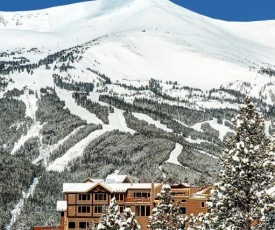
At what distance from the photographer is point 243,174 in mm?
42250

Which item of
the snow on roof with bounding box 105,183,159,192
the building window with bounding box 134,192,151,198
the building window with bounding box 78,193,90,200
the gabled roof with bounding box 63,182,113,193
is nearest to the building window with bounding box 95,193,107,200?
the gabled roof with bounding box 63,182,113,193

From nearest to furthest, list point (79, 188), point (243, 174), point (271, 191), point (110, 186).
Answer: point (243, 174) < point (271, 191) < point (110, 186) < point (79, 188)

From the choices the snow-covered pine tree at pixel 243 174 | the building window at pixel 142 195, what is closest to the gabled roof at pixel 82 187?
the building window at pixel 142 195

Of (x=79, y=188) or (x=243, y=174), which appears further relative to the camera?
(x=79, y=188)

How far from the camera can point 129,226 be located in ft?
191

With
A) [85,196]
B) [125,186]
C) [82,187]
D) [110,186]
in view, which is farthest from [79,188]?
[125,186]

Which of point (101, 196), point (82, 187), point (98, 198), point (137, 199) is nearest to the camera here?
point (137, 199)

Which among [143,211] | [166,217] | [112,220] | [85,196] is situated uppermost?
[112,220]

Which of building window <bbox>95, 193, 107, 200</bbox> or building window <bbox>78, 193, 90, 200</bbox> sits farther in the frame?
building window <bbox>78, 193, 90, 200</bbox>

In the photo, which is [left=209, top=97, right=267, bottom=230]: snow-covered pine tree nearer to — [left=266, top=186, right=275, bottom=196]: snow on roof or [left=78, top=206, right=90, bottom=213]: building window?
[left=266, top=186, right=275, bottom=196]: snow on roof

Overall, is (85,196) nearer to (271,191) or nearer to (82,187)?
(82,187)

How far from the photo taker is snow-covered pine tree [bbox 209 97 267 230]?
4244cm

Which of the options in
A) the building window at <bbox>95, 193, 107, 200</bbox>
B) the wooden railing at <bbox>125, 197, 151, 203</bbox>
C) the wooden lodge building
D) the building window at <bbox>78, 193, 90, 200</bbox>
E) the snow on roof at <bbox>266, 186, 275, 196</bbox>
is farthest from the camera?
the building window at <bbox>78, 193, 90, 200</bbox>

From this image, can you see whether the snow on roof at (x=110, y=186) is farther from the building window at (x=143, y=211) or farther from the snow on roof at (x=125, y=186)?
the building window at (x=143, y=211)
